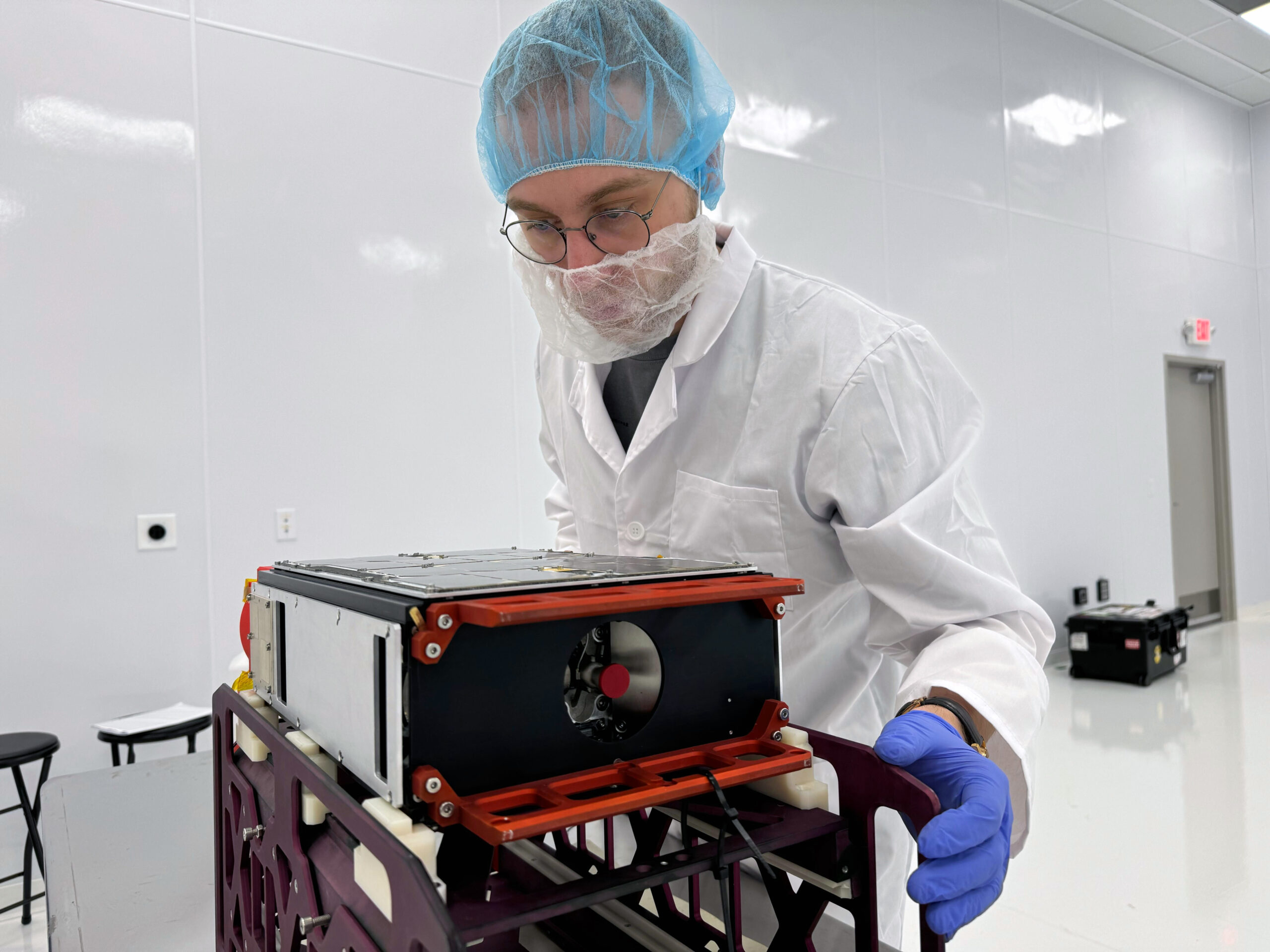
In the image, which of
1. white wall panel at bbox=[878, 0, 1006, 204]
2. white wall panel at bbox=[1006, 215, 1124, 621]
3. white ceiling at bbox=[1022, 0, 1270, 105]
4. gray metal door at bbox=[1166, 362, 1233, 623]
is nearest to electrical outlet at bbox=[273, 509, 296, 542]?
white wall panel at bbox=[878, 0, 1006, 204]

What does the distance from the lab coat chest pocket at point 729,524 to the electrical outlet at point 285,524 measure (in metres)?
1.95

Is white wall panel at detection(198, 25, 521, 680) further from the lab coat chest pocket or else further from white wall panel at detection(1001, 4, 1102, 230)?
white wall panel at detection(1001, 4, 1102, 230)

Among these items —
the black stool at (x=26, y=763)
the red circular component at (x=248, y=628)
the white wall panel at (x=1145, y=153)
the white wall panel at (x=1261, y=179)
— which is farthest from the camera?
the white wall panel at (x=1261, y=179)

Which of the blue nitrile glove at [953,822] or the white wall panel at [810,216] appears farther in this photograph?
the white wall panel at [810,216]

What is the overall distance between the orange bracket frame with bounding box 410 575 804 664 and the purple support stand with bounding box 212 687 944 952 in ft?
0.32

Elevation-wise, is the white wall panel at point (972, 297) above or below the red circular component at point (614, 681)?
above

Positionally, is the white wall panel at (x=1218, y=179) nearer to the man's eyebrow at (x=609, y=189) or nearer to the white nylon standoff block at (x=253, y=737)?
the man's eyebrow at (x=609, y=189)

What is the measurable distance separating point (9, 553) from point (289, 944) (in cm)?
220

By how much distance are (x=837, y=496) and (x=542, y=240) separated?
0.44m

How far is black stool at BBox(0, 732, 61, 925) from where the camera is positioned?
1.85m

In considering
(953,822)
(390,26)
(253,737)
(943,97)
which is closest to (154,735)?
(253,737)

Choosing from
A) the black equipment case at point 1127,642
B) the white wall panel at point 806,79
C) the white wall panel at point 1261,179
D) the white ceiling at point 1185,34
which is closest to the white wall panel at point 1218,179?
the white wall panel at point 1261,179

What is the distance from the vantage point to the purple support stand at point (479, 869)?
39 centimetres

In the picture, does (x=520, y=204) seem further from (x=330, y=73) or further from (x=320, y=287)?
(x=330, y=73)
